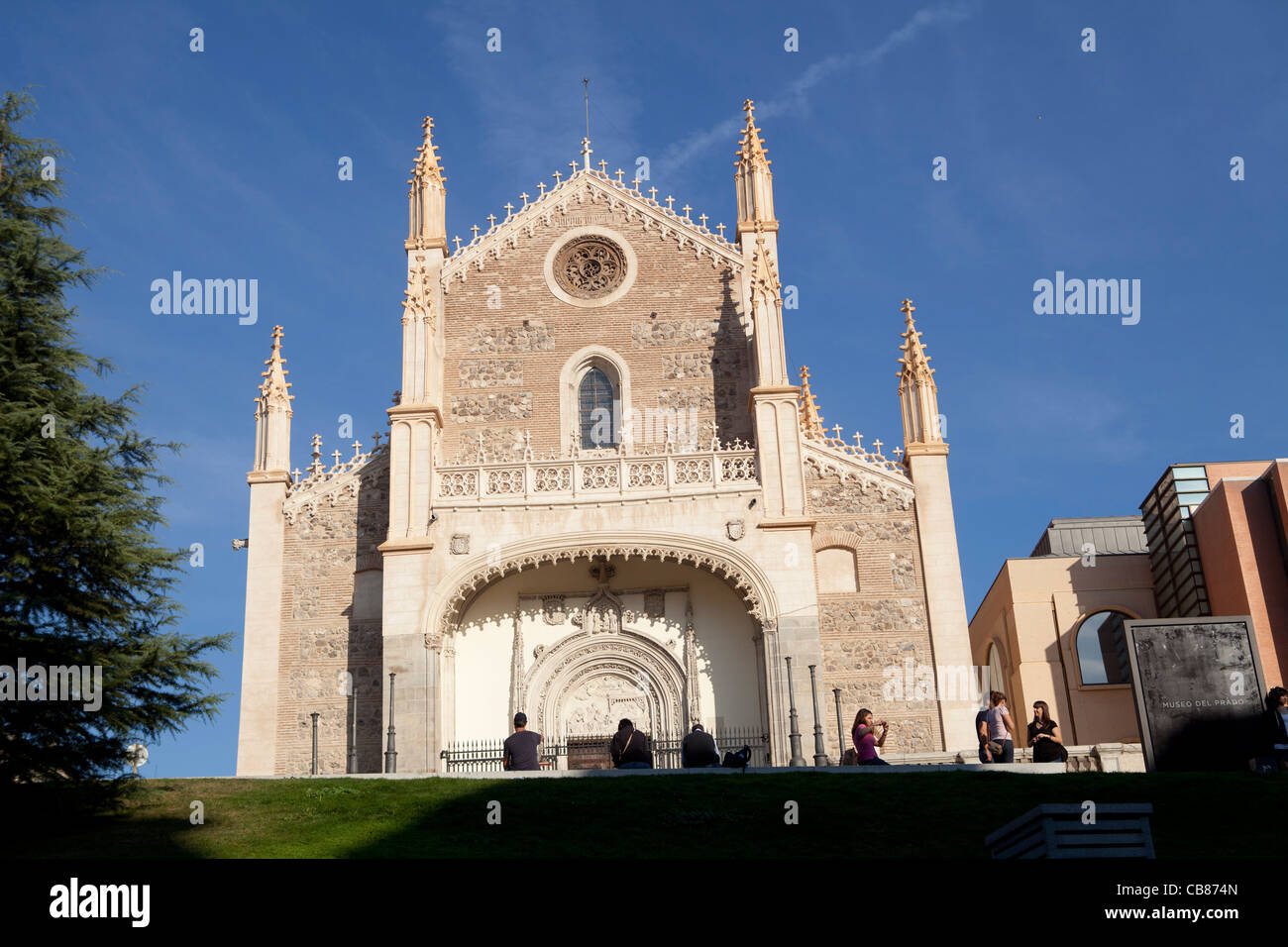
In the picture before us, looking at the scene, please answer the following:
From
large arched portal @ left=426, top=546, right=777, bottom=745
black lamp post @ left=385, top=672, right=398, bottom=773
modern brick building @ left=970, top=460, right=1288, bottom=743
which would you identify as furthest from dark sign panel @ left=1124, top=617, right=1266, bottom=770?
black lamp post @ left=385, top=672, right=398, bottom=773

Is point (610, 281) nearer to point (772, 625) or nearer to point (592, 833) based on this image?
point (772, 625)

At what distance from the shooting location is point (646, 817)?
15.8m

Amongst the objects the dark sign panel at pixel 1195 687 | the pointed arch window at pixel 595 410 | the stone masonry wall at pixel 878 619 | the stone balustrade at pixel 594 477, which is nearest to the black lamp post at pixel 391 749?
the stone balustrade at pixel 594 477

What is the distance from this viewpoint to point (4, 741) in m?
15.9

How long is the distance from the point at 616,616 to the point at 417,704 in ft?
16.0

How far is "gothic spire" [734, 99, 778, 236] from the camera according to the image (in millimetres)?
32750

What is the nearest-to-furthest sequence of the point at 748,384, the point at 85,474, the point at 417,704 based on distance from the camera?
1. the point at 85,474
2. the point at 417,704
3. the point at 748,384

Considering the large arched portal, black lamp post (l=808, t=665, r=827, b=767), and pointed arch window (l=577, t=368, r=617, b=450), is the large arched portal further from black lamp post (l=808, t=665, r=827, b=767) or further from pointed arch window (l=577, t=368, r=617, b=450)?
pointed arch window (l=577, t=368, r=617, b=450)

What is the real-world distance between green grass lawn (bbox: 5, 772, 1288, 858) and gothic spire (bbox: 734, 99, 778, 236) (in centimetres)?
1763

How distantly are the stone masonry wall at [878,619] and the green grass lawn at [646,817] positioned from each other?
32.4ft

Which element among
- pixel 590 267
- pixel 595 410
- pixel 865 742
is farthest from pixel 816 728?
pixel 590 267
